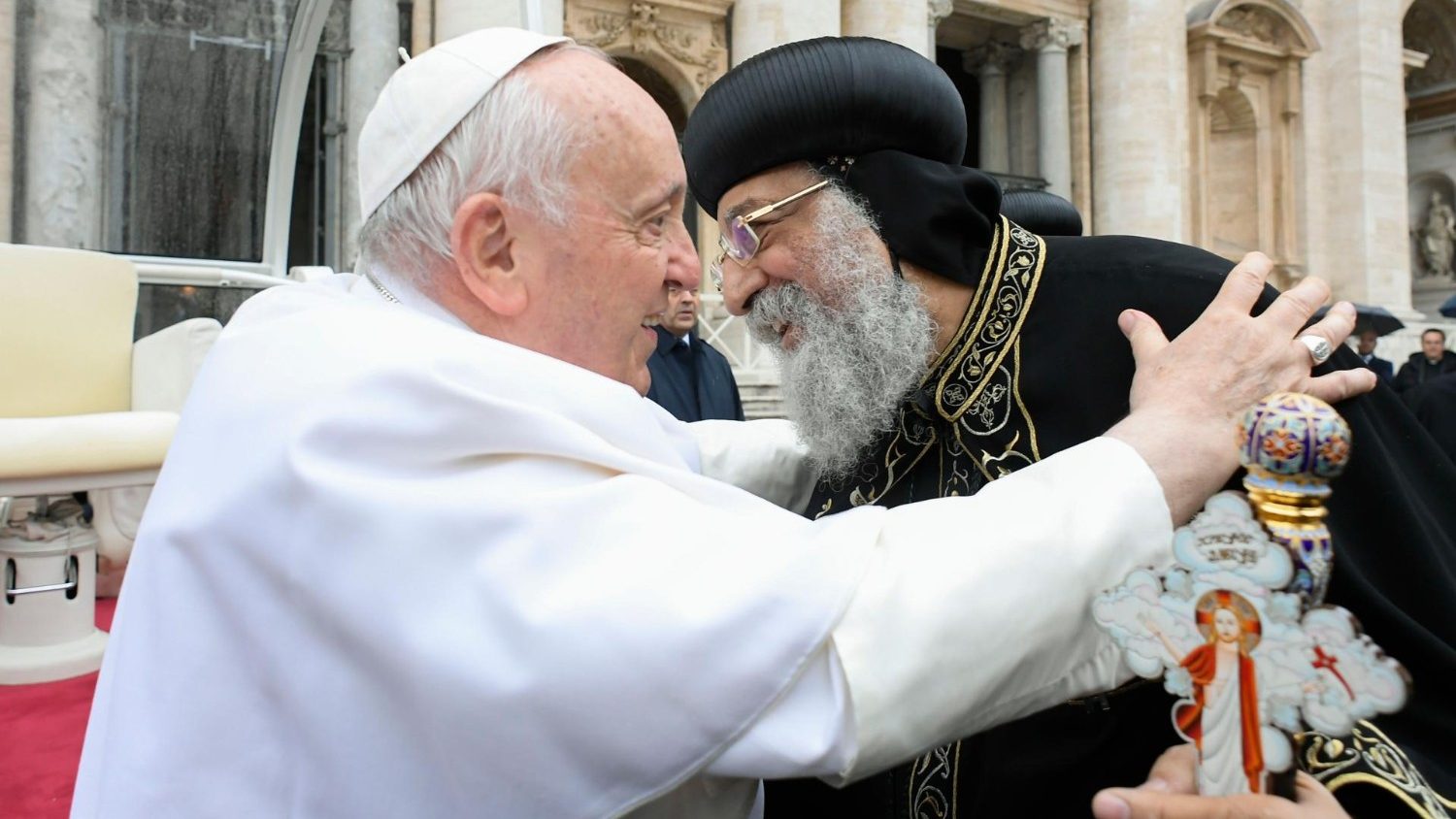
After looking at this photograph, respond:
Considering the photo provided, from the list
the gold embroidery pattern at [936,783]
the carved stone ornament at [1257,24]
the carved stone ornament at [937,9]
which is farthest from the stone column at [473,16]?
the carved stone ornament at [1257,24]

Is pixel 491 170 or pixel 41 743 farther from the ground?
pixel 491 170

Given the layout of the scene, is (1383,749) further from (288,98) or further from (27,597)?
(288,98)

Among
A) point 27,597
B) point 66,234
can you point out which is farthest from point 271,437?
point 66,234

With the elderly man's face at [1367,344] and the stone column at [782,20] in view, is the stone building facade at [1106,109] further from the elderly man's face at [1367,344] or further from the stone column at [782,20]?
the elderly man's face at [1367,344]

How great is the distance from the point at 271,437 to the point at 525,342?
1.20 feet

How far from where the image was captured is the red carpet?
7.88ft

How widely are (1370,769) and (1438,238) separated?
75.3 ft

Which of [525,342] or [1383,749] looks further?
[525,342]

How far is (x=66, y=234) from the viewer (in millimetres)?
5277

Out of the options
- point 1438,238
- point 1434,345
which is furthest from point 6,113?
point 1438,238

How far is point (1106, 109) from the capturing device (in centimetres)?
1522

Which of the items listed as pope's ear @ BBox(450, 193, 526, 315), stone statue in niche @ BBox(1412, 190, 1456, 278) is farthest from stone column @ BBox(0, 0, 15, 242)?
stone statue in niche @ BBox(1412, 190, 1456, 278)

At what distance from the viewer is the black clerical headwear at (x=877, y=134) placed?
180 cm

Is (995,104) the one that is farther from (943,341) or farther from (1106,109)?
(943,341)
